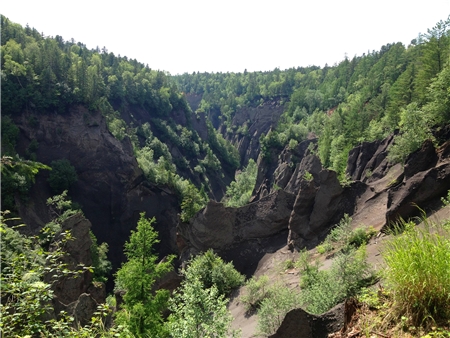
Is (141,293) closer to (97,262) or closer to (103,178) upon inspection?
(97,262)

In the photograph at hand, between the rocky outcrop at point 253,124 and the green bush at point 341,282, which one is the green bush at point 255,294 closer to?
the green bush at point 341,282

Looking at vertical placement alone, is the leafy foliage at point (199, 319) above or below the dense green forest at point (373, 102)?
below

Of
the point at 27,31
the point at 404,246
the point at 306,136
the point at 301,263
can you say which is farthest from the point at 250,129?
the point at 404,246

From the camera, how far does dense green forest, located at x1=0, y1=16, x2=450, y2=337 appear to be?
6.25 metres

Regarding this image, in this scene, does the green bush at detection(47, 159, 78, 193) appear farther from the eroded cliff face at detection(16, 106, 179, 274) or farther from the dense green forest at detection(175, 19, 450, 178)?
the dense green forest at detection(175, 19, 450, 178)

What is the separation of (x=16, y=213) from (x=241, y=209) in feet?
102

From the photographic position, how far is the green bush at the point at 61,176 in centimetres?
5169

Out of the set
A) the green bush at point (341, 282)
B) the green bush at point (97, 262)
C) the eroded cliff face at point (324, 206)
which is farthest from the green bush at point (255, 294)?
the green bush at point (97, 262)

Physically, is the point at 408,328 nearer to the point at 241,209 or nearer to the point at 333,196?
the point at 333,196

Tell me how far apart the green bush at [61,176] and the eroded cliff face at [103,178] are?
5.79 feet

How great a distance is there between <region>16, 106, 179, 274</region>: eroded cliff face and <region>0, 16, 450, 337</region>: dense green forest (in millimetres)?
1989

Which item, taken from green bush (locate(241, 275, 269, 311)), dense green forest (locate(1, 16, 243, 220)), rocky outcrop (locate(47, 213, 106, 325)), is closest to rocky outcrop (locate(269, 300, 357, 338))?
green bush (locate(241, 275, 269, 311))

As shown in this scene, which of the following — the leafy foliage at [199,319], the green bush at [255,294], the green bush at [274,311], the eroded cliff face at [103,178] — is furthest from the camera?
the eroded cliff face at [103,178]

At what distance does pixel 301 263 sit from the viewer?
2239 cm
